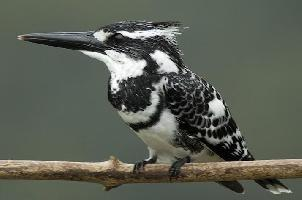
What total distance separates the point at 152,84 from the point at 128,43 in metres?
0.11

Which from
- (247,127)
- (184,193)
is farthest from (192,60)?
(184,193)

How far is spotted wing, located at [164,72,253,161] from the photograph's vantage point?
1812 millimetres

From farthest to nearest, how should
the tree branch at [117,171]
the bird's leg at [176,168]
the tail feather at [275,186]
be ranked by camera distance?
1. the tail feather at [275,186]
2. the bird's leg at [176,168]
3. the tree branch at [117,171]

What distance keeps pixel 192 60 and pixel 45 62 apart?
2.02 ft

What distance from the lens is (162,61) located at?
180 cm

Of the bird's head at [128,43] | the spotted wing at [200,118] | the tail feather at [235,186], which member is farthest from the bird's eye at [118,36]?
the tail feather at [235,186]

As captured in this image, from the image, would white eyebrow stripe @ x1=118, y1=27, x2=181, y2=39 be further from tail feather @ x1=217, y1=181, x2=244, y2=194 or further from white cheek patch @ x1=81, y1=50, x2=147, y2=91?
tail feather @ x1=217, y1=181, x2=244, y2=194

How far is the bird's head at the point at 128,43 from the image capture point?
5.86 feet

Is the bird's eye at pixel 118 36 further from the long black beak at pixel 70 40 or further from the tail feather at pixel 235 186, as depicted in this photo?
the tail feather at pixel 235 186

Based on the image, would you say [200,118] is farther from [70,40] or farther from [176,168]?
[70,40]

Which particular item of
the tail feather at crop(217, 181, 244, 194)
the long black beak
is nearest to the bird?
the long black beak

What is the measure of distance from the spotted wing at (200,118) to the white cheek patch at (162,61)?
20mm

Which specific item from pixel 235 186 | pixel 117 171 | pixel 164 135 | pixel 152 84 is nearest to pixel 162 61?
pixel 152 84

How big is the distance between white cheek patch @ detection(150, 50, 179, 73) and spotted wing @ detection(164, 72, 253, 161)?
0.02m
